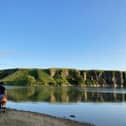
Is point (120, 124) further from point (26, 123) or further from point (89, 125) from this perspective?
point (26, 123)

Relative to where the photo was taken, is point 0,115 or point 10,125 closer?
point 10,125

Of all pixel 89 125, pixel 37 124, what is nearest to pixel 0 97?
pixel 37 124

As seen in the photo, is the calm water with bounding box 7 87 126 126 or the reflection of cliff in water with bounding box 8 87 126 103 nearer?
the calm water with bounding box 7 87 126 126

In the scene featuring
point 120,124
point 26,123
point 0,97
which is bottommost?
point 120,124

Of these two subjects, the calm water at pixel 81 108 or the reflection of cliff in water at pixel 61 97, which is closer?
the calm water at pixel 81 108

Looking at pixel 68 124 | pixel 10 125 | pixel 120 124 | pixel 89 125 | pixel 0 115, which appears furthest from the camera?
pixel 120 124

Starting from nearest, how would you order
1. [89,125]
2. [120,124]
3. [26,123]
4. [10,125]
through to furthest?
[10,125], [26,123], [89,125], [120,124]

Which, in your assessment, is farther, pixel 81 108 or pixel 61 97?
pixel 61 97

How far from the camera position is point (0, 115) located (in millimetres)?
29656

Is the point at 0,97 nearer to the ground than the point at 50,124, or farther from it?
farther from it

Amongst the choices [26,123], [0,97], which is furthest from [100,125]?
[0,97]

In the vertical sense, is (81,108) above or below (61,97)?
above

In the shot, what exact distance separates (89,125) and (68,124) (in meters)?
3.45

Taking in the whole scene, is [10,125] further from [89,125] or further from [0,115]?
[89,125]
